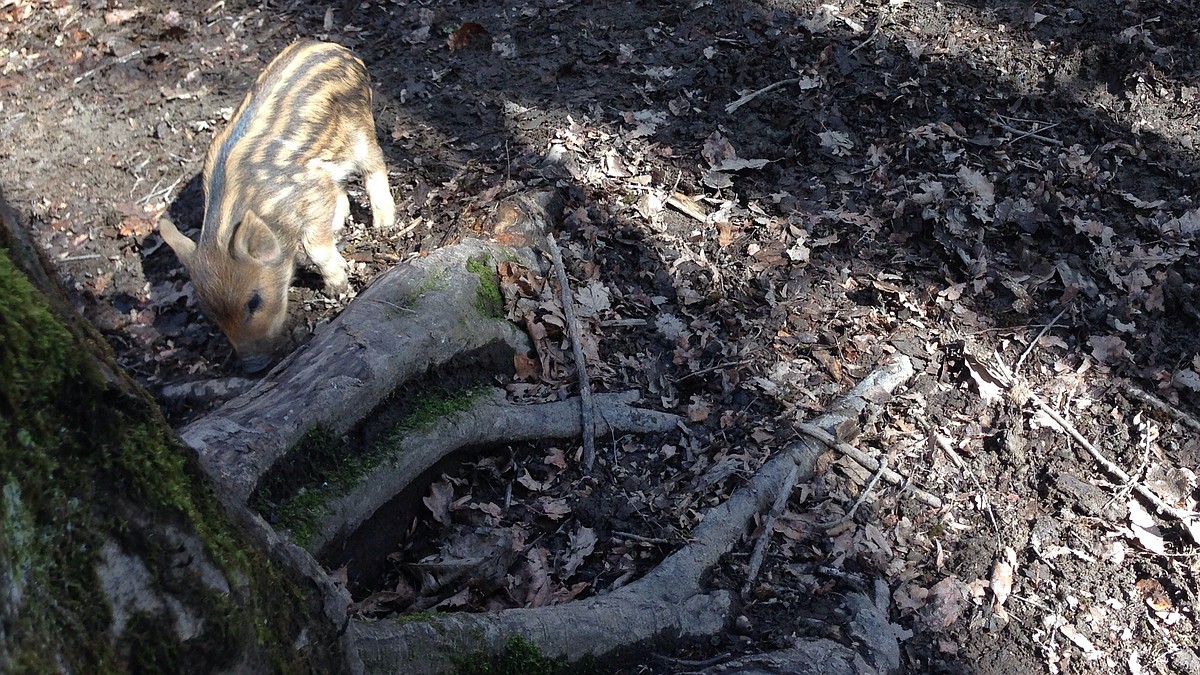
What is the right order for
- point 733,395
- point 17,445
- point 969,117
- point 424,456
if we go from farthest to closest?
point 969,117
point 733,395
point 424,456
point 17,445

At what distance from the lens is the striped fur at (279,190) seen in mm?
5191

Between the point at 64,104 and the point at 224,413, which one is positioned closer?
the point at 224,413

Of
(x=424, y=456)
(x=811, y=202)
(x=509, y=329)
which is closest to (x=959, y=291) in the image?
(x=811, y=202)

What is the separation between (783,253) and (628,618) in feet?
9.24

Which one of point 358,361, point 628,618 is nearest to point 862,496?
point 628,618

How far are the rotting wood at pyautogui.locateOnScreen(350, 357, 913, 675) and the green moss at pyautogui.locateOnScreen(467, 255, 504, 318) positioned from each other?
156 cm

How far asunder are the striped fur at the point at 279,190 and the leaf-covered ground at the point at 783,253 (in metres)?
0.29

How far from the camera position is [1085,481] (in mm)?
4262

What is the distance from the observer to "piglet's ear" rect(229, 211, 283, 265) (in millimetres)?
5195

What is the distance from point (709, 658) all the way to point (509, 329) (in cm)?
202

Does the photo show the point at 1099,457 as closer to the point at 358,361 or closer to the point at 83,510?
the point at 358,361

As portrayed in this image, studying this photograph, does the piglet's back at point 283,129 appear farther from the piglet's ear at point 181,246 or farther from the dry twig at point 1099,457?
the dry twig at point 1099,457

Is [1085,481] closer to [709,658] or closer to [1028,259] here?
[1028,259]

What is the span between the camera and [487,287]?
15.3ft
